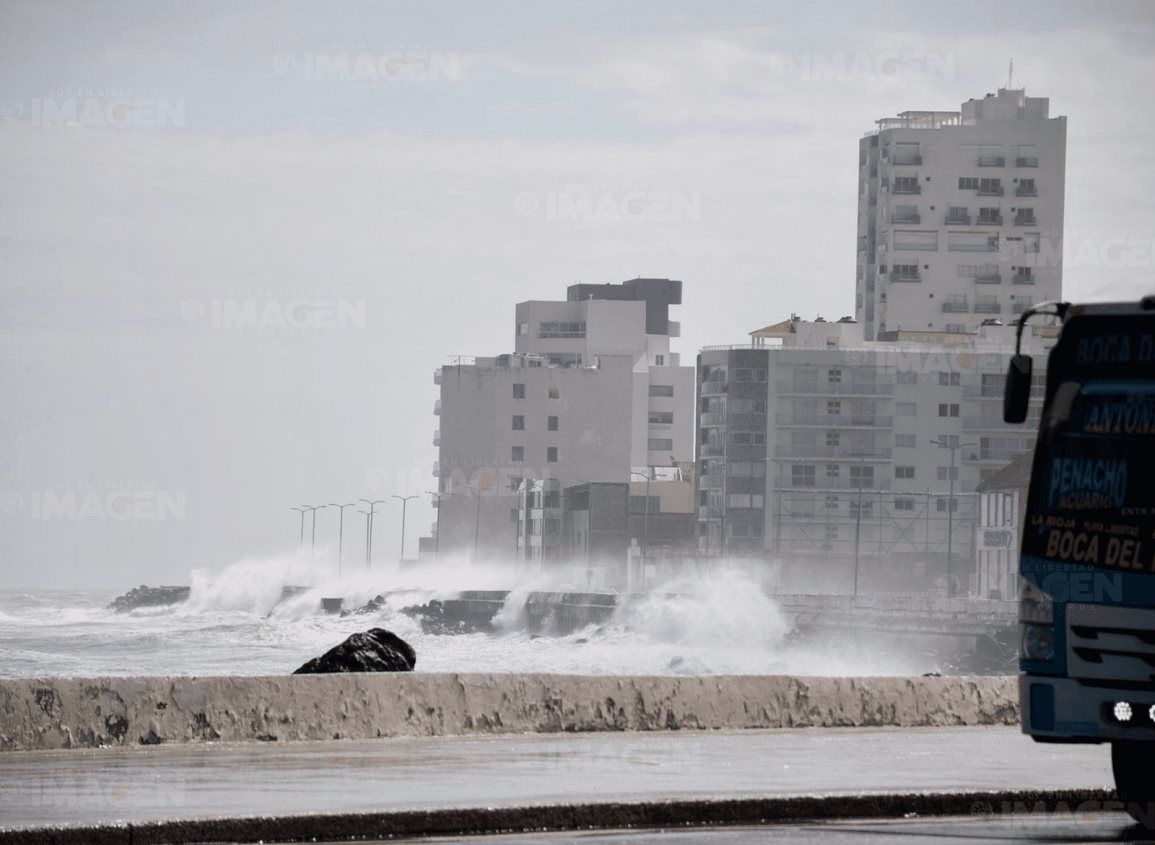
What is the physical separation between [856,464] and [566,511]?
2739cm

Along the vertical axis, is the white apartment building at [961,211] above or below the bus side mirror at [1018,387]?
above

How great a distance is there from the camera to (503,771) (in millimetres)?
12219

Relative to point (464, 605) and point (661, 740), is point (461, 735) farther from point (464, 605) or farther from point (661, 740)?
point (464, 605)

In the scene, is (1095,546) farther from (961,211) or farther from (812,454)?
(961,211)

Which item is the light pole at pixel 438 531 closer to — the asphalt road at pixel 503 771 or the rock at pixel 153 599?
the rock at pixel 153 599

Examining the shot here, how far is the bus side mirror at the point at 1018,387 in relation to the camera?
11.7m

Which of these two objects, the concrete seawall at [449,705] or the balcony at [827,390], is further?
the balcony at [827,390]

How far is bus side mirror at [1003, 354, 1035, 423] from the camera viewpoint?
11702 millimetres

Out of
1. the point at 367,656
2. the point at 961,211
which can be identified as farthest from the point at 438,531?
the point at 367,656

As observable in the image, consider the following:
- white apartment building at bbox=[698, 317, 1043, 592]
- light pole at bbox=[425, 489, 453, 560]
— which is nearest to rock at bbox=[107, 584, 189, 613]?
light pole at bbox=[425, 489, 453, 560]

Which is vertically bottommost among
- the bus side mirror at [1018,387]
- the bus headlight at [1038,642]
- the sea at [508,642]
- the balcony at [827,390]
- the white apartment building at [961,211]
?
the sea at [508,642]

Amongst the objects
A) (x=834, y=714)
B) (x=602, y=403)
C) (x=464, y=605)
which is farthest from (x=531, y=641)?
(x=834, y=714)

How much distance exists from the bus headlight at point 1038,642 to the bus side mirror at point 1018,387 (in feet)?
3.94

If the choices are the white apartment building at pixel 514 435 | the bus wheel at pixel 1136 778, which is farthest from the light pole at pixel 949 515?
the bus wheel at pixel 1136 778
